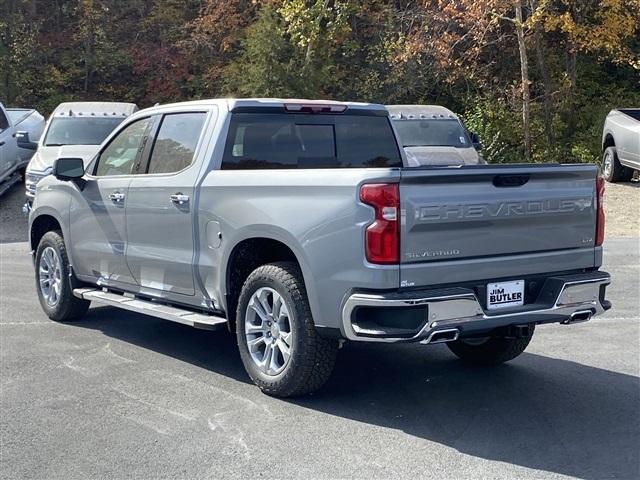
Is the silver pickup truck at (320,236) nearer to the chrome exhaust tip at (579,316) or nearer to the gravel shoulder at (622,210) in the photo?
the chrome exhaust tip at (579,316)

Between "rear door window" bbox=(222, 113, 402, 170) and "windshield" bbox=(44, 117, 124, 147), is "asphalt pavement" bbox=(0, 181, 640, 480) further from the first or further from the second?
"windshield" bbox=(44, 117, 124, 147)

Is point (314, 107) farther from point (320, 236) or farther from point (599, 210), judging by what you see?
point (599, 210)

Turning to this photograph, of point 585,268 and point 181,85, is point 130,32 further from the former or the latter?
point 585,268

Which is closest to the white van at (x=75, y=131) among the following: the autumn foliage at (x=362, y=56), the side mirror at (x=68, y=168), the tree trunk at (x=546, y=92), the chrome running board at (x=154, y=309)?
the autumn foliage at (x=362, y=56)

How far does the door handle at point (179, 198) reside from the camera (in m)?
6.54

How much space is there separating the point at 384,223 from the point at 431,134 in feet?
35.2

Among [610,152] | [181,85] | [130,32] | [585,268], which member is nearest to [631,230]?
[610,152]

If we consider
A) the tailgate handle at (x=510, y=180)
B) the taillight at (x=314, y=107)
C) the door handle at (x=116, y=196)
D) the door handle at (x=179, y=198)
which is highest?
the taillight at (x=314, y=107)

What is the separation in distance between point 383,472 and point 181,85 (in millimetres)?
22614

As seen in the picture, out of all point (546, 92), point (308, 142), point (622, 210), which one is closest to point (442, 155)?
point (622, 210)

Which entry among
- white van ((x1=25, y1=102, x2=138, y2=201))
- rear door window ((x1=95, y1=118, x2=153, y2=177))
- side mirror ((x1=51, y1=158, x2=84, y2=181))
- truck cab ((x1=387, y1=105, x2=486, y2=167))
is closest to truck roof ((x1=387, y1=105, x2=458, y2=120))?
truck cab ((x1=387, y1=105, x2=486, y2=167))

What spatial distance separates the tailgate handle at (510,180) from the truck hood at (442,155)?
880 cm

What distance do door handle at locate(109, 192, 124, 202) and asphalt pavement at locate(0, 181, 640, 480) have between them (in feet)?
4.06

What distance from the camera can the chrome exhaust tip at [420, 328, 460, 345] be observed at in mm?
5125
